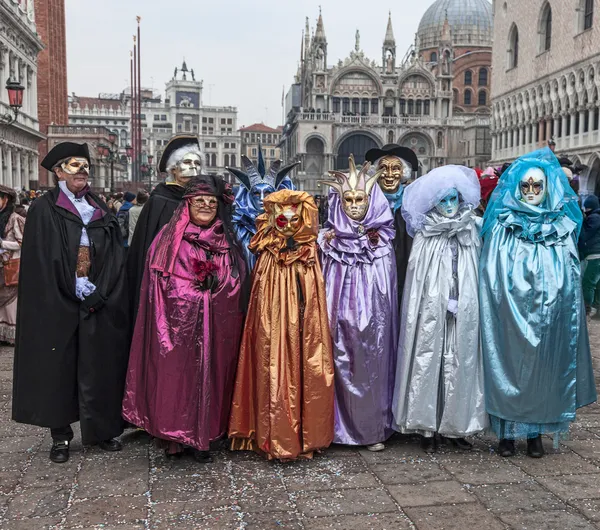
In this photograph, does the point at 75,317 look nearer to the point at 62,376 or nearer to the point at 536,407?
the point at 62,376

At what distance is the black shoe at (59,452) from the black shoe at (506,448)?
9.27 feet

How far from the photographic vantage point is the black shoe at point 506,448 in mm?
4402

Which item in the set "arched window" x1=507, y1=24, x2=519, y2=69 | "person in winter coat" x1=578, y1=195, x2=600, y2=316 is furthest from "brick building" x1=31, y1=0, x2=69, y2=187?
"person in winter coat" x1=578, y1=195, x2=600, y2=316

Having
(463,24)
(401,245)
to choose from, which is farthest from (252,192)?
(463,24)

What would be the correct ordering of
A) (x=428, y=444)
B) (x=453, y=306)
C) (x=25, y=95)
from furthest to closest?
(x=25, y=95) < (x=428, y=444) < (x=453, y=306)

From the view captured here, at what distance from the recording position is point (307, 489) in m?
3.90

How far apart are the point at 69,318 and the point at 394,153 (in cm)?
278

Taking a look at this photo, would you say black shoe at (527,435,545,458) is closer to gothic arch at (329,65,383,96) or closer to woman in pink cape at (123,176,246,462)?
woman in pink cape at (123,176,246,462)

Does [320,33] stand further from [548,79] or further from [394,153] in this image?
[394,153]

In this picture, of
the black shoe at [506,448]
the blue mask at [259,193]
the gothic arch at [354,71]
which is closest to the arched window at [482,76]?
the gothic arch at [354,71]

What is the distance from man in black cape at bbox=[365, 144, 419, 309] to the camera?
494 centimetres

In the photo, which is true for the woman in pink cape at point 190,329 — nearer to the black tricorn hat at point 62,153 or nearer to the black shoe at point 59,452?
the black shoe at point 59,452

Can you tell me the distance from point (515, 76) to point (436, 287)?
34614mm

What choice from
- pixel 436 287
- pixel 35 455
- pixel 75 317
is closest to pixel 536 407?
pixel 436 287
